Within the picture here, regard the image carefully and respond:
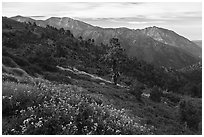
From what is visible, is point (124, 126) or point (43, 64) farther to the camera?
point (43, 64)

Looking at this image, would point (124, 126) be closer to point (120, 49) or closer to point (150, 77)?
point (120, 49)

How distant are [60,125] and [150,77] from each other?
100080 millimetres

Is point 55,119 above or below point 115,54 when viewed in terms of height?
above

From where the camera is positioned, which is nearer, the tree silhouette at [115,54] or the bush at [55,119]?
the bush at [55,119]

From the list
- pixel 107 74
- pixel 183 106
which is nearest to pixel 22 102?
pixel 183 106

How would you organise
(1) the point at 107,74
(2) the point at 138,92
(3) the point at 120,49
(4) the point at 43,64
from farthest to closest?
(1) the point at 107,74, (3) the point at 120,49, (4) the point at 43,64, (2) the point at 138,92

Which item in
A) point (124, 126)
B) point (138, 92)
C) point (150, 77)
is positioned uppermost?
point (124, 126)

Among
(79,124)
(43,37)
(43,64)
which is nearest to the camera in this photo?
(79,124)

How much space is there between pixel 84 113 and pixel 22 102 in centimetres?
205

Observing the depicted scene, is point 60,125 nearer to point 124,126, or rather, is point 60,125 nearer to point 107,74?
point 124,126

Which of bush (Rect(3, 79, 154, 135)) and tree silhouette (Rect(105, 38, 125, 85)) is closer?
bush (Rect(3, 79, 154, 135))

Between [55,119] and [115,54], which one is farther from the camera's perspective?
[115,54]

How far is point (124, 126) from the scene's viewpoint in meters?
8.66

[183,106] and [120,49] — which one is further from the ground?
[120,49]
